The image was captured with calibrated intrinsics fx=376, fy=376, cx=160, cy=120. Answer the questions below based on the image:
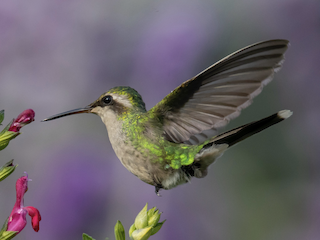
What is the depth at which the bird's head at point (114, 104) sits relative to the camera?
1.93ft

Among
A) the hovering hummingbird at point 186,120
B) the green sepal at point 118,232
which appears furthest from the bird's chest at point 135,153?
the green sepal at point 118,232

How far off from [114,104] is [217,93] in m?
0.17

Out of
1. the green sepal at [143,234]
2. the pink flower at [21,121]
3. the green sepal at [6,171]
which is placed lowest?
Answer: the green sepal at [143,234]

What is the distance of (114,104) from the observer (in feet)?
2.00

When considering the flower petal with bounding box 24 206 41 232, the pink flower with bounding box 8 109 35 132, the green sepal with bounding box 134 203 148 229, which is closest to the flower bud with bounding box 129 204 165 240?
the green sepal with bounding box 134 203 148 229

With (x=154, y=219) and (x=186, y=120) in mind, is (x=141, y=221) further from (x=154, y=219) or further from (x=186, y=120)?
(x=186, y=120)

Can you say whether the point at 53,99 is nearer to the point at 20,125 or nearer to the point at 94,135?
the point at 94,135

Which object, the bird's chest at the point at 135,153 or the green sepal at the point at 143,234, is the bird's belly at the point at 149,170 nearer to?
the bird's chest at the point at 135,153

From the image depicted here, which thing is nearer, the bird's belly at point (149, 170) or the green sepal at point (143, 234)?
the green sepal at point (143, 234)

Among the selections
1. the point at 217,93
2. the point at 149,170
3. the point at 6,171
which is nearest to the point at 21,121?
the point at 6,171

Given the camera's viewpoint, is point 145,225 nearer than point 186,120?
Yes

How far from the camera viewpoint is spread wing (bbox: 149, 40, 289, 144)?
521 millimetres

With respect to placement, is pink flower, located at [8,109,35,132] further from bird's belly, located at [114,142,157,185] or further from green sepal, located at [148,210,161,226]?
green sepal, located at [148,210,161,226]

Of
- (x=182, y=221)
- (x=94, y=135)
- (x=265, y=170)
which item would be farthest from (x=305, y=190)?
(x=94, y=135)
